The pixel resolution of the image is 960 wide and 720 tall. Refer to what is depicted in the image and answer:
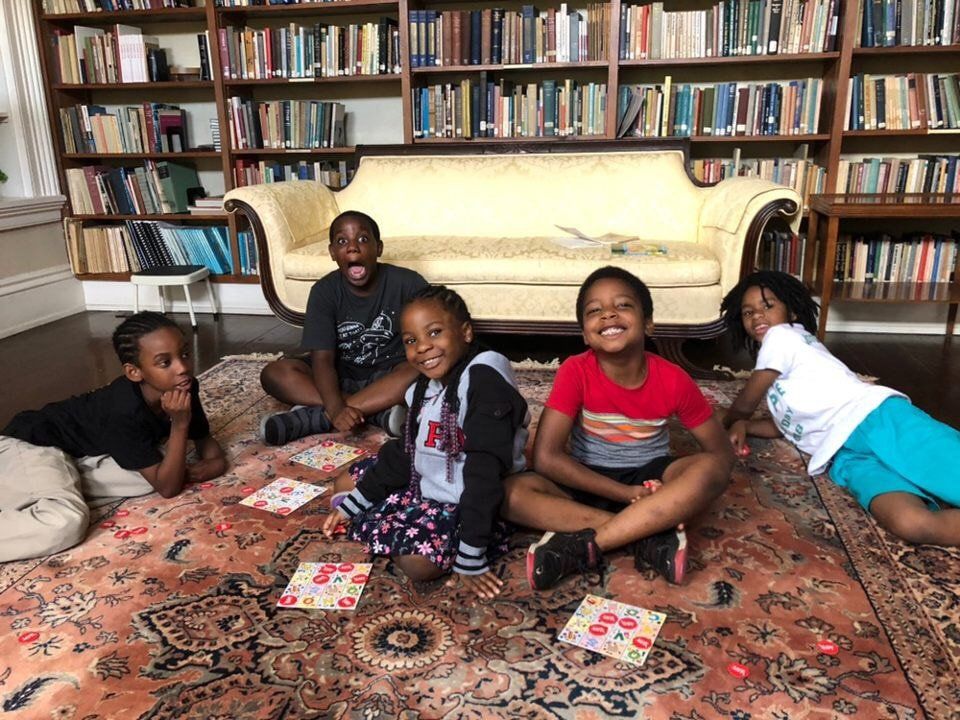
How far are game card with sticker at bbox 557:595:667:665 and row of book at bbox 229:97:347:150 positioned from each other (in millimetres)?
3174

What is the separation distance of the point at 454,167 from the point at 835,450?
221cm

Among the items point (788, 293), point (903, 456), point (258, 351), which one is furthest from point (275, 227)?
point (903, 456)

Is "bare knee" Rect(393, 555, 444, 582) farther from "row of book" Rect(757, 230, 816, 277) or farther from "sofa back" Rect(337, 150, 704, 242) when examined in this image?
"row of book" Rect(757, 230, 816, 277)

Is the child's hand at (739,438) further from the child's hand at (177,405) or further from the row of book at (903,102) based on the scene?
the row of book at (903,102)

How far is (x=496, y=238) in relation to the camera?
3.28 metres

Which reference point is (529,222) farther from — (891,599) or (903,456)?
(891,599)

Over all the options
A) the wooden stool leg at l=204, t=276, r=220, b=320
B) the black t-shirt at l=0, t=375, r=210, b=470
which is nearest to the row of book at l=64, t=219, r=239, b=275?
the wooden stool leg at l=204, t=276, r=220, b=320

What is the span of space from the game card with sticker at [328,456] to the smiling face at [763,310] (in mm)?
1205

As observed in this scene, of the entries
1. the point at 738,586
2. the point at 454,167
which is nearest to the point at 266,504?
the point at 738,586

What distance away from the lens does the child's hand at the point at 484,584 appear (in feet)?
4.84

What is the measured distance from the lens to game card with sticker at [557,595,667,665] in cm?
131

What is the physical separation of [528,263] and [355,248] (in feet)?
2.54

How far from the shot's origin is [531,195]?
3.41 meters

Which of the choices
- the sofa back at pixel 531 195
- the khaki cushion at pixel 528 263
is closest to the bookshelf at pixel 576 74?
the sofa back at pixel 531 195
